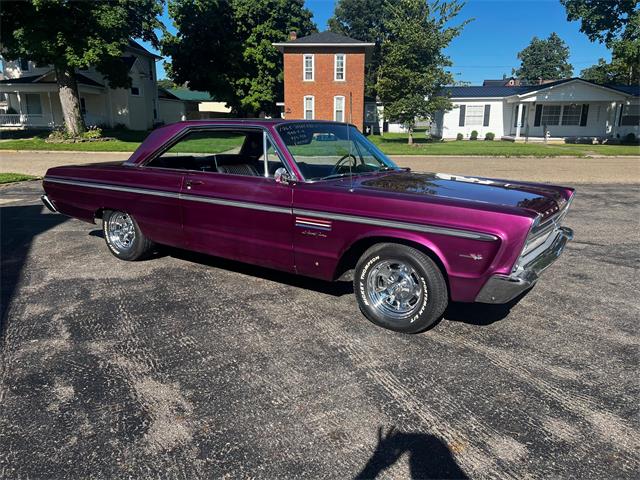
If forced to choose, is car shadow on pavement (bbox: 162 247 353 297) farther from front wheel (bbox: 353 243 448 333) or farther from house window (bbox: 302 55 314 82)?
house window (bbox: 302 55 314 82)

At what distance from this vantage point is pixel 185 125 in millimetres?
5207

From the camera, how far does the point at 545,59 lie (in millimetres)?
110312

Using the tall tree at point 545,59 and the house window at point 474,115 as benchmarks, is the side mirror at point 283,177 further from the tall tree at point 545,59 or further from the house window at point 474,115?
the tall tree at point 545,59

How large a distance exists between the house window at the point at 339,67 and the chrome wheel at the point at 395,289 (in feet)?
106

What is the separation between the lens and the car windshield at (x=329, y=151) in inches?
174

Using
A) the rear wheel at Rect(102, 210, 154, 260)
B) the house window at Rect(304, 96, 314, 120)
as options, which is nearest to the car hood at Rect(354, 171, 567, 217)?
the rear wheel at Rect(102, 210, 154, 260)

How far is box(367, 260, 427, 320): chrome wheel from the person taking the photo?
3768mm

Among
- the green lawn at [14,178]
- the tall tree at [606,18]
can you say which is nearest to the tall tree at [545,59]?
the tall tree at [606,18]

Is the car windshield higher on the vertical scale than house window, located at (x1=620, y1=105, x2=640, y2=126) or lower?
lower

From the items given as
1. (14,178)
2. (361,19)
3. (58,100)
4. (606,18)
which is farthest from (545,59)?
(14,178)

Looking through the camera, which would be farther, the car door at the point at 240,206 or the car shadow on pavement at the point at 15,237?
the car shadow on pavement at the point at 15,237

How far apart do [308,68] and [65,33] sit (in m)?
16.2

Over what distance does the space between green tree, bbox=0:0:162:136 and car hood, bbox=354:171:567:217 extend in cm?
2105

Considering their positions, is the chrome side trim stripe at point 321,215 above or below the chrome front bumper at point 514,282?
above
